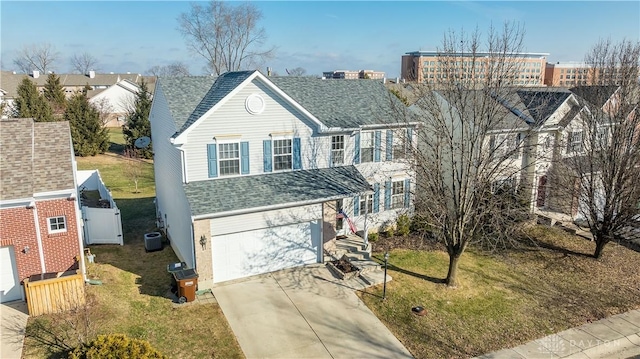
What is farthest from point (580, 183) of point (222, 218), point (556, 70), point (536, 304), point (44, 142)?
point (556, 70)

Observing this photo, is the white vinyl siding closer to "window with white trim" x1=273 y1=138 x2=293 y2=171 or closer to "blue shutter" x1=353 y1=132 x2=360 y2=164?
"window with white trim" x1=273 y1=138 x2=293 y2=171

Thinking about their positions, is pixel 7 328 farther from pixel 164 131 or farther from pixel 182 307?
pixel 164 131

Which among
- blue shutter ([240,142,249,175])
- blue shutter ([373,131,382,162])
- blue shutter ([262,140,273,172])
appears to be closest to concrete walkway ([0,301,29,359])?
blue shutter ([240,142,249,175])

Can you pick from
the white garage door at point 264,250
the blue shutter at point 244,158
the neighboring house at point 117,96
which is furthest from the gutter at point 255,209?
the neighboring house at point 117,96

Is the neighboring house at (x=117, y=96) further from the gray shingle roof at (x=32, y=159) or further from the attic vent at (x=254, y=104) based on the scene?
the attic vent at (x=254, y=104)

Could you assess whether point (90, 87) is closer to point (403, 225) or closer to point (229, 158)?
point (229, 158)
